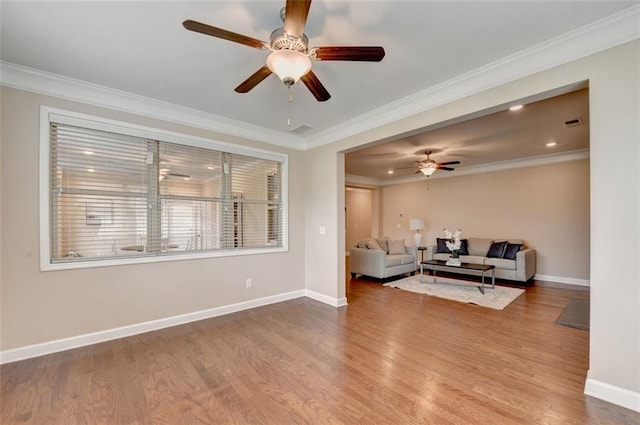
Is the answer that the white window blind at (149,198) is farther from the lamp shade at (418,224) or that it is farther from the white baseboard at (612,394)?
the lamp shade at (418,224)

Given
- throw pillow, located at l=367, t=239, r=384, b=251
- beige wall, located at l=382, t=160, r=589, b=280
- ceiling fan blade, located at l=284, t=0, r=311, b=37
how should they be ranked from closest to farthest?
ceiling fan blade, located at l=284, t=0, r=311, b=37
beige wall, located at l=382, t=160, r=589, b=280
throw pillow, located at l=367, t=239, r=384, b=251

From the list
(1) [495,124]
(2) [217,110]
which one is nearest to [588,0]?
(1) [495,124]

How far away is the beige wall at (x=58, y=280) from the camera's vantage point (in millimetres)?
2596

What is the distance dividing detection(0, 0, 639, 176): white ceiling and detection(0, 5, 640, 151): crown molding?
0.03 m

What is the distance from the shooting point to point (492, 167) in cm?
682

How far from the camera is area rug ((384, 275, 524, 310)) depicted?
4438 mm

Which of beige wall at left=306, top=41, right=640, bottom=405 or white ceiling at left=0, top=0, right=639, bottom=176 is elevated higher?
white ceiling at left=0, top=0, right=639, bottom=176

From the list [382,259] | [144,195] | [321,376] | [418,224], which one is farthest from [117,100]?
[418,224]

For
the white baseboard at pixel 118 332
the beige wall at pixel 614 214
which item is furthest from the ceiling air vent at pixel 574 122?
the white baseboard at pixel 118 332

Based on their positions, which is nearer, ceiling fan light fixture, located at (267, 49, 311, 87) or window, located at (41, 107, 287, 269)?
ceiling fan light fixture, located at (267, 49, 311, 87)

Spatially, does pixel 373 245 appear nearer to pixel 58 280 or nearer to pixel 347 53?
pixel 347 53

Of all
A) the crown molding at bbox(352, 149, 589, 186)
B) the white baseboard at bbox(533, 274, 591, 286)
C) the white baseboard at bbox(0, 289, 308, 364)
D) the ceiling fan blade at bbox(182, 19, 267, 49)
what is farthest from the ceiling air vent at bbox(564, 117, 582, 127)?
the ceiling fan blade at bbox(182, 19, 267, 49)

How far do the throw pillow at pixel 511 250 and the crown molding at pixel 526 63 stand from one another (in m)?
4.42

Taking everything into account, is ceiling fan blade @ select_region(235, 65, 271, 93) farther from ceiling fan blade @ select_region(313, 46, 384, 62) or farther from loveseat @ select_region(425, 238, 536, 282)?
loveseat @ select_region(425, 238, 536, 282)
